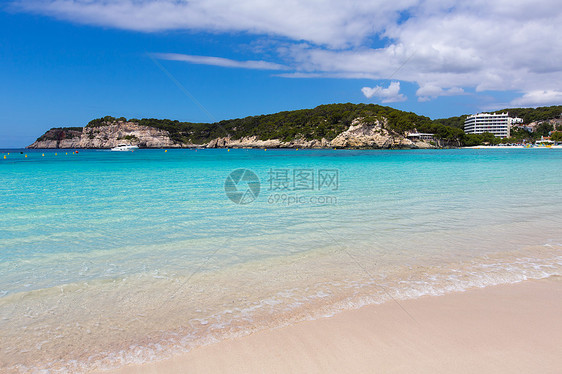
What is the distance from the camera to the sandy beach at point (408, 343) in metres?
2.75

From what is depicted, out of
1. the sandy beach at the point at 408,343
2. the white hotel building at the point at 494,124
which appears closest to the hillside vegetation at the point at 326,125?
the white hotel building at the point at 494,124

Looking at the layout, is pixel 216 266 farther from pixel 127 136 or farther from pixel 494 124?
pixel 127 136

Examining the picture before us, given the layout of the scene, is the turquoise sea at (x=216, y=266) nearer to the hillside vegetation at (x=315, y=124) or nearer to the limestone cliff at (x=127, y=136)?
the hillside vegetation at (x=315, y=124)

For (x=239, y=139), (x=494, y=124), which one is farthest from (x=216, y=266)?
(x=494, y=124)

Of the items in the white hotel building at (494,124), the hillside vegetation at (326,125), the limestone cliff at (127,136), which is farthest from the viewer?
the limestone cliff at (127,136)

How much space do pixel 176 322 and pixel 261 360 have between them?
1.16 meters

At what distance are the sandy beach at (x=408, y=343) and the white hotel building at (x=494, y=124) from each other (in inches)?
7153

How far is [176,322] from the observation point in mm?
3533

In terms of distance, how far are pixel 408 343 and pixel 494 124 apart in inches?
7298

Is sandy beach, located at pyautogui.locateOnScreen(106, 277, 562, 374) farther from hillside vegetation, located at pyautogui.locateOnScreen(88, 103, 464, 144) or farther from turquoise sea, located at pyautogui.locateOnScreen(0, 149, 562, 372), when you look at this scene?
hillside vegetation, located at pyautogui.locateOnScreen(88, 103, 464, 144)

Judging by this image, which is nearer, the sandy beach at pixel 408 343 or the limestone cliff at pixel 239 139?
the sandy beach at pixel 408 343

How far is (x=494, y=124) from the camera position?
6147 inches

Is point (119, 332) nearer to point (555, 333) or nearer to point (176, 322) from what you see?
point (176, 322)

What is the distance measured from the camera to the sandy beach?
2.75m
